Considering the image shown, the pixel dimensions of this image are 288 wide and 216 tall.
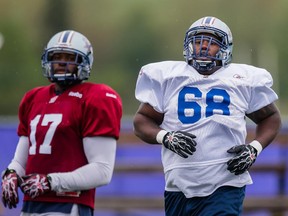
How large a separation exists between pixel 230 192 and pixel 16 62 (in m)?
19.0

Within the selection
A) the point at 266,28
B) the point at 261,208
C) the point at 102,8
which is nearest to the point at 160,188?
the point at 261,208

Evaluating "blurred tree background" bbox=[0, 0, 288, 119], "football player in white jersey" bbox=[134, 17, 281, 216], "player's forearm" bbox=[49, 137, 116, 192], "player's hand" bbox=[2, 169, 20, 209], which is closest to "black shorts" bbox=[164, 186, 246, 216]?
"football player in white jersey" bbox=[134, 17, 281, 216]

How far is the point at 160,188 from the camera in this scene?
965 centimetres

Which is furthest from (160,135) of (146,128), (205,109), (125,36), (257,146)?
(125,36)

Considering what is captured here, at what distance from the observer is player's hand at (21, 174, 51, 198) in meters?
4.60

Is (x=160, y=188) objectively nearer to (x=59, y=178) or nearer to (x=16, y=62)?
(x=59, y=178)

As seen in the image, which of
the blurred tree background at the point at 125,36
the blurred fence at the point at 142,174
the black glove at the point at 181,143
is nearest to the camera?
the black glove at the point at 181,143

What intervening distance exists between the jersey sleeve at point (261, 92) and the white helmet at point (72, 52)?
2.84 feet

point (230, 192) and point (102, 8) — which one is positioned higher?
point (102, 8)

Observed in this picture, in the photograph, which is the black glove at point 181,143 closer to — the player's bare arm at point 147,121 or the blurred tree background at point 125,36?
the player's bare arm at point 147,121

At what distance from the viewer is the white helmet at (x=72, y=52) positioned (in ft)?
16.0

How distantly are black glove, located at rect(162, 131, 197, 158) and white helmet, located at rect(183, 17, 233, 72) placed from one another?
1.14ft

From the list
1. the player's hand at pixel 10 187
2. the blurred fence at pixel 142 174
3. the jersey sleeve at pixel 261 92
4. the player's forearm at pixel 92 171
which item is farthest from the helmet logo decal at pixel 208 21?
the blurred fence at pixel 142 174

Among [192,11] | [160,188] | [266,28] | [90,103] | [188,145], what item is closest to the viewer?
[188,145]
